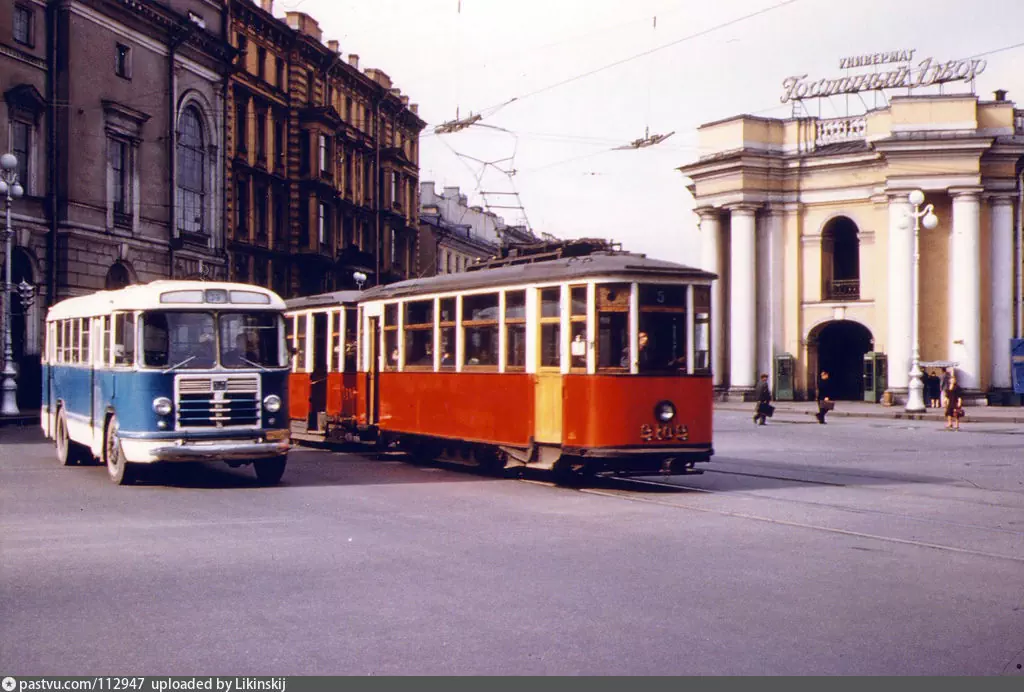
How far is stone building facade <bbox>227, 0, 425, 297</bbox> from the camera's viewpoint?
52688mm

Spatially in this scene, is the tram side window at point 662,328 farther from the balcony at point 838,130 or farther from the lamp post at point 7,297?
the balcony at point 838,130

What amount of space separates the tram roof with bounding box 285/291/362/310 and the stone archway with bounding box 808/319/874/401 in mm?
33525

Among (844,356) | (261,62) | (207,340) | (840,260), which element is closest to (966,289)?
(840,260)

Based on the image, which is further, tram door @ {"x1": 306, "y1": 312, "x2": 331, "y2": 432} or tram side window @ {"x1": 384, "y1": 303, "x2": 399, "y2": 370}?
tram door @ {"x1": 306, "y1": 312, "x2": 331, "y2": 432}

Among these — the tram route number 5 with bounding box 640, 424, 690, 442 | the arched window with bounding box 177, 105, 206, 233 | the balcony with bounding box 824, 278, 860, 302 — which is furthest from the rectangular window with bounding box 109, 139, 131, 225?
the tram route number 5 with bounding box 640, 424, 690, 442

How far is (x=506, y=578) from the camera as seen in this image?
8945 millimetres

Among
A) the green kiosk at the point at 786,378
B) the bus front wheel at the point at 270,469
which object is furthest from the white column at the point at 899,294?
the bus front wheel at the point at 270,469

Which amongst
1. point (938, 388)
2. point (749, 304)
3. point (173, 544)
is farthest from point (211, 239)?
point (173, 544)

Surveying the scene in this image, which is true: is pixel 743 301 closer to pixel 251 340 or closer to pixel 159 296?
pixel 251 340

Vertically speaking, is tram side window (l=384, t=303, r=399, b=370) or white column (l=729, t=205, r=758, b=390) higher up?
white column (l=729, t=205, r=758, b=390)

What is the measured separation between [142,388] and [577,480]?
584cm

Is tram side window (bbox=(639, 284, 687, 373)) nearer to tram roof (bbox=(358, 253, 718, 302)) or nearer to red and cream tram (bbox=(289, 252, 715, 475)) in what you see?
red and cream tram (bbox=(289, 252, 715, 475))

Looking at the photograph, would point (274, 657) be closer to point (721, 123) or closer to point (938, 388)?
point (938, 388)

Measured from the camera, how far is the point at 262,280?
54906 mm
